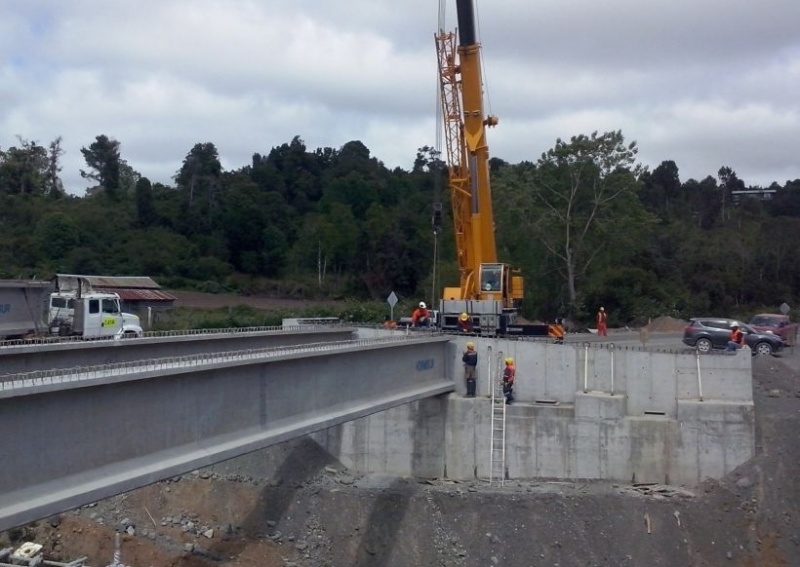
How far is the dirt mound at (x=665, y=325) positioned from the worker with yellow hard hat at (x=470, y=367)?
21408mm

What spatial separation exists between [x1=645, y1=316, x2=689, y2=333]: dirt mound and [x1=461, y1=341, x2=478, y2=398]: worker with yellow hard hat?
843 inches

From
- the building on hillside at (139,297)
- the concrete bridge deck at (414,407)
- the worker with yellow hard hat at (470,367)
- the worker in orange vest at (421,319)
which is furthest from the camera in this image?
the building on hillside at (139,297)

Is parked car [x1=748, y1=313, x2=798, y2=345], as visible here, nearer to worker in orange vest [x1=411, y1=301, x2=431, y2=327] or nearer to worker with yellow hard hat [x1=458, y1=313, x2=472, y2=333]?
worker with yellow hard hat [x1=458, y1=313, x2=472, y2=333]

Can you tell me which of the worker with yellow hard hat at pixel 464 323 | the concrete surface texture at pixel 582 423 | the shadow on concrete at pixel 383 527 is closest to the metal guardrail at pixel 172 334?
the concrete surface texture at pixel 582 423

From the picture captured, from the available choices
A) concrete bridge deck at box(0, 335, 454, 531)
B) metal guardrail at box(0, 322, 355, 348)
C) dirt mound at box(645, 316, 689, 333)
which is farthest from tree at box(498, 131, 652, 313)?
concrete bridge deck at box(0, 335, 454, 531)

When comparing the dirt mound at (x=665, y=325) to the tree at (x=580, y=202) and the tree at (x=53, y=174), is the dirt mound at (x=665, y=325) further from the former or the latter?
the tree at (x=53, y=174)

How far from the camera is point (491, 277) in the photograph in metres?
29.5

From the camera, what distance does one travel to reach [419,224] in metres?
73.9

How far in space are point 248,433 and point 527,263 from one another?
39226mm

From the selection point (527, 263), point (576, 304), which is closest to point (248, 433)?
point (576, 304)

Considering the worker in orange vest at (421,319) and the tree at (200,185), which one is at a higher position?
the tree at (200,185)

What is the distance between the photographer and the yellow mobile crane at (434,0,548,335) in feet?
94.9

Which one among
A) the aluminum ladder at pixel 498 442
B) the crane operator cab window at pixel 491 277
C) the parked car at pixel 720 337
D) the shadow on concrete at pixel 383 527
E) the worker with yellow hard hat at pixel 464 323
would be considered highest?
the crane operator cab window at pixel 491 277

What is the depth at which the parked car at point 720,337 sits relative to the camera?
104 ft
